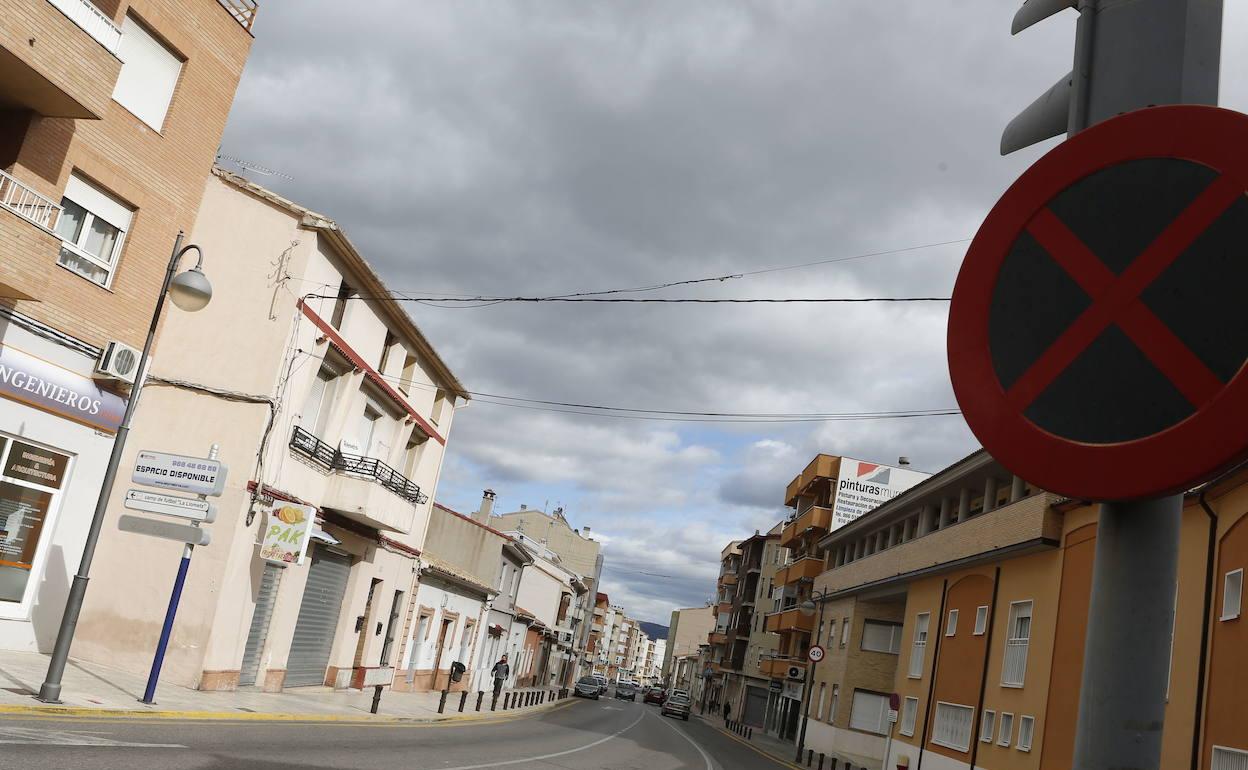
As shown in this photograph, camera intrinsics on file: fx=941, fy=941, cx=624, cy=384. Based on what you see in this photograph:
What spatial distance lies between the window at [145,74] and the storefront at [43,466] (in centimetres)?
459

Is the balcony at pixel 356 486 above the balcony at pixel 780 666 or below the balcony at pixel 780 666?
above

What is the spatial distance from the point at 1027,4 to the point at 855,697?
3969 cm

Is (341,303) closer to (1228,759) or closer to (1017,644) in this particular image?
(1017,644)

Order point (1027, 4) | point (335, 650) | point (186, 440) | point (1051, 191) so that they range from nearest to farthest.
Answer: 1. point (1051, 191)
2. point (1027, 4)
3. point (186, 440)
4. point (335, 650)

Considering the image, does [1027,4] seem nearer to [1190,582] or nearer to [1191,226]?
[1191,226]

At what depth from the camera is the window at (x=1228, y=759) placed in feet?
Answer: 45.4

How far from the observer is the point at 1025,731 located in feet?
73.7

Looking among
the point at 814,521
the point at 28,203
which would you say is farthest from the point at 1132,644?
the point at 814,521

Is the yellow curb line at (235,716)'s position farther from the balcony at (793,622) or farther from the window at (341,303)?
the balcony at (793,622)

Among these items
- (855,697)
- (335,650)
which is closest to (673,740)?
(855,697)

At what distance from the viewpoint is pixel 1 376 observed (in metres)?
14.3

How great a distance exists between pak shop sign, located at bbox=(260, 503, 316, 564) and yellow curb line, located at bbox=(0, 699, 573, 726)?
3.31m

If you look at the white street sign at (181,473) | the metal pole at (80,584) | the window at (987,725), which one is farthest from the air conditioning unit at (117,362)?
the window at (987,725)

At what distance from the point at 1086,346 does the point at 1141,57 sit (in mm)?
705
